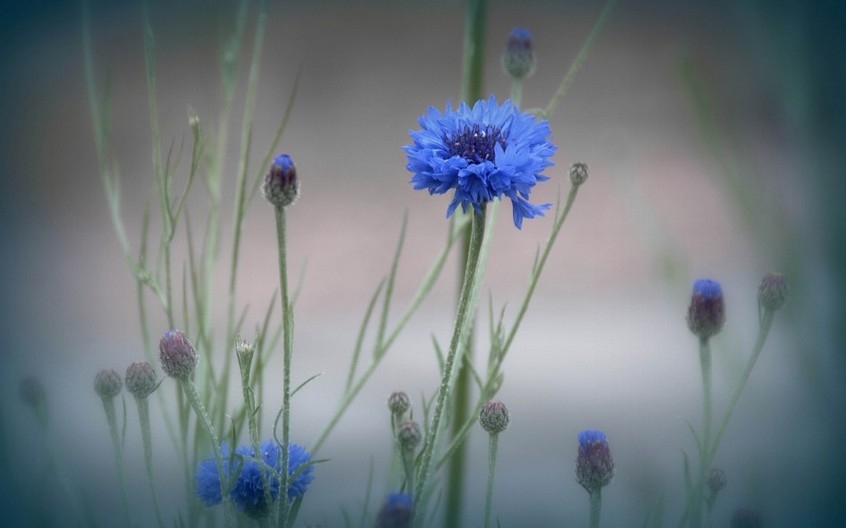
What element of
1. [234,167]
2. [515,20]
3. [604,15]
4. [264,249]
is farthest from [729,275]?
[604,15]

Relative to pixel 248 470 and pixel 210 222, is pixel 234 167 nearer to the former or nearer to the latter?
pixel 210 222

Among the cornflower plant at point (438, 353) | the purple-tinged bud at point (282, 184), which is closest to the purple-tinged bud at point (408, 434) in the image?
the cornflower plant at point (438, 353)

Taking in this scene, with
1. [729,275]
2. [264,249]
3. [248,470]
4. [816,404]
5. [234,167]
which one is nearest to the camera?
[816,404]

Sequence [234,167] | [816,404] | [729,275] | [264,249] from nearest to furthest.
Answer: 1. [816,404]
2. [729,275]
3. [264,249]
4. [234,167]

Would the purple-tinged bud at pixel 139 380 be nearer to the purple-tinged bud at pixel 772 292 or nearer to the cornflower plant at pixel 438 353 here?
the cornflower plant at pixel 438 353

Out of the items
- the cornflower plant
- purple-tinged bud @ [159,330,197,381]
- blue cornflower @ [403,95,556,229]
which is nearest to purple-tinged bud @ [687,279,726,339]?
the cornflower plant

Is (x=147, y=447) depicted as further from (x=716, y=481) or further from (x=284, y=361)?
(x=716, y=481)
